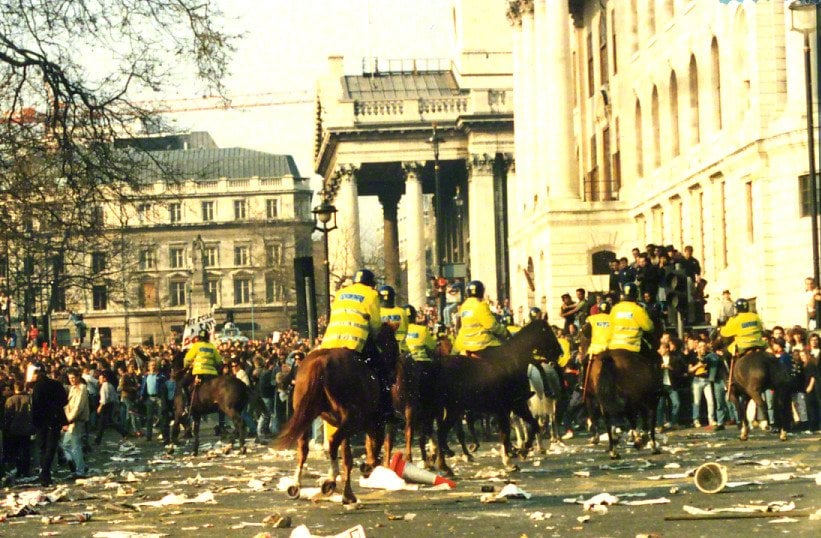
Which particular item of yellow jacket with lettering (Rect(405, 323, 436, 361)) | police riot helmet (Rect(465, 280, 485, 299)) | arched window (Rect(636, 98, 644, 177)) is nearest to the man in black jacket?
yellow jacket with lettering (Rect(405, 323, 436, 361))

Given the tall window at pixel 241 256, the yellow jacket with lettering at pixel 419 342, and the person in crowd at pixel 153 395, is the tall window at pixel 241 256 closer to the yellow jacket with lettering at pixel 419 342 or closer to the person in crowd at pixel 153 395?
the person in crowd at pixel 153 395

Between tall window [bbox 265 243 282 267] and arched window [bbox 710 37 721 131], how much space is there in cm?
8412

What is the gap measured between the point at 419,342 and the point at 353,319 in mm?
6850

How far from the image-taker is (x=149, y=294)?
156m

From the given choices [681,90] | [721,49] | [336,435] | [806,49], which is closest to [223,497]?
[336,435]

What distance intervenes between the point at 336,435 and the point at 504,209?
7920 cm

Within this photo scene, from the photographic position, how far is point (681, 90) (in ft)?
170

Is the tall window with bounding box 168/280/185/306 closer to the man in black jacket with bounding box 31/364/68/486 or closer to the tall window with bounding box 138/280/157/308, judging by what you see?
the tall window with bounding box 138/280/157/308

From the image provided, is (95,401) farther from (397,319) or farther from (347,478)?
(347,478)

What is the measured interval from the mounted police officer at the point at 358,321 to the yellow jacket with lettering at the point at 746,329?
31.0ft

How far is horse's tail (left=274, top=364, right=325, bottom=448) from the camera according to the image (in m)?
16.4

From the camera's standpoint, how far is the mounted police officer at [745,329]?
25281 millimetres

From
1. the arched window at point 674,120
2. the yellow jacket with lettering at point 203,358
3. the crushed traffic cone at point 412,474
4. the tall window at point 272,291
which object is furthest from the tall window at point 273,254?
the crushed traffic cone at point 412,474

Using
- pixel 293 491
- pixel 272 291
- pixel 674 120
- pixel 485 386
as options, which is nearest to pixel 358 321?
pixel 293 491
